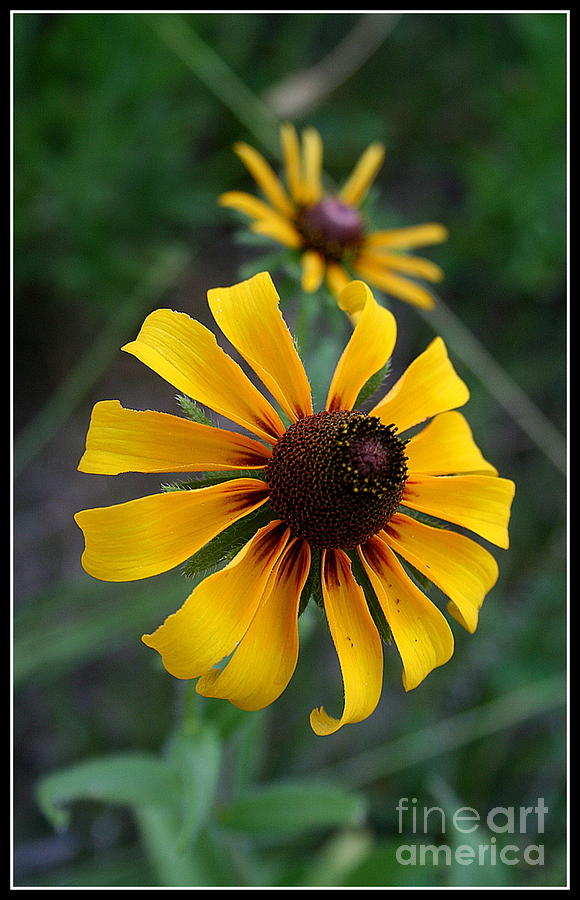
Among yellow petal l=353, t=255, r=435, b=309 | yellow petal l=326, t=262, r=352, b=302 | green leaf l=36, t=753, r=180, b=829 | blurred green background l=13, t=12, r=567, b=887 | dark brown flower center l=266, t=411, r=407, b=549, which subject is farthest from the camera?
blurred green background l=13, t=12, r=567, b=887

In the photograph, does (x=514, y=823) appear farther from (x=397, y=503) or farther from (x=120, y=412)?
(x=120, y=412)

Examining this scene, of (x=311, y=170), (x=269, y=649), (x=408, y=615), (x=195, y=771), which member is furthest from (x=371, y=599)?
(x=311, y=170)

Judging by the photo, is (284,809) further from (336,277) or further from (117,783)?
(336,277)

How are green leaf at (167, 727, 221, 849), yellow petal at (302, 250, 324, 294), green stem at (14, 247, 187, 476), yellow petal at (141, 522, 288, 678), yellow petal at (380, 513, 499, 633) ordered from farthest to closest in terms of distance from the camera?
green stem at (14, 247, 187, 476)
yellow petal at (302, 250, 324, 294)
green leaf at (167, 727, 221, 849)
yellow petal at (380, 513, 499, 633)
yellow petal at (141, 522, 288, 678)

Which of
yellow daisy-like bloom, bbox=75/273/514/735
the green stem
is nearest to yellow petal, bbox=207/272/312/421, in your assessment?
yellow daisy-like bloom, bbox=75/273/514/735

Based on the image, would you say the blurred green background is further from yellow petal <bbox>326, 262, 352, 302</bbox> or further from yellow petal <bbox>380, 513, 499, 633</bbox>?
yellow petal <bbox>380, 513, 499, 633</bbox>

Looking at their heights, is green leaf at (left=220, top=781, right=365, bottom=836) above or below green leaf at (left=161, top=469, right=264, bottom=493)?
below

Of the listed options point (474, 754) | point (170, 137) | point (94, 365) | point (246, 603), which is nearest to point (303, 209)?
point (170, 137)
